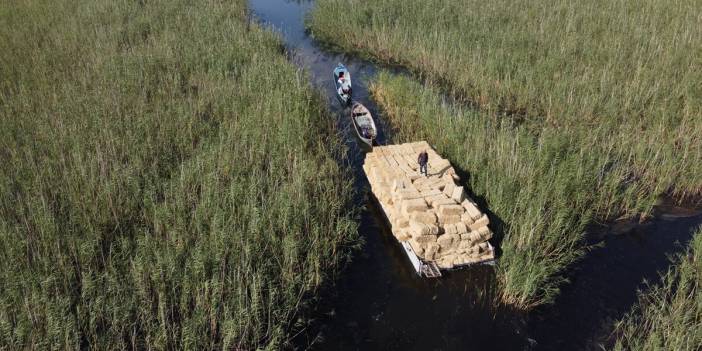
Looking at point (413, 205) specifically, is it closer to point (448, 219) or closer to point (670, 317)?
point (448, 219)

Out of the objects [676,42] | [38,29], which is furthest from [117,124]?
[676,42]

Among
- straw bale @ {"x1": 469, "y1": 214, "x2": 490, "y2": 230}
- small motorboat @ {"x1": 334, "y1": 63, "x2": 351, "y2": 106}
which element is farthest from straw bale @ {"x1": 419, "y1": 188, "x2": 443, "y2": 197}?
small motorboat @ {"x1": 334, "y1": 63, "x2": 351, "y2": 106}

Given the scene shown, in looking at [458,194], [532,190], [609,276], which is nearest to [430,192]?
[458,194]

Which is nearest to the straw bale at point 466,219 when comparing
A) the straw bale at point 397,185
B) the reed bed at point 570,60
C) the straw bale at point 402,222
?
the straw bale at point 402,222

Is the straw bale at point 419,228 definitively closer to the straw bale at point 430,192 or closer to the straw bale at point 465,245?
the straw bale at point 465,245

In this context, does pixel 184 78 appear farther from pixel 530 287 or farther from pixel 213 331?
pixel 530 287

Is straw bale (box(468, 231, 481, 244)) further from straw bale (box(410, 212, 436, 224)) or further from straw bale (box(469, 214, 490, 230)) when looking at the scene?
straw bale (box(410, 212, 436, 224))
